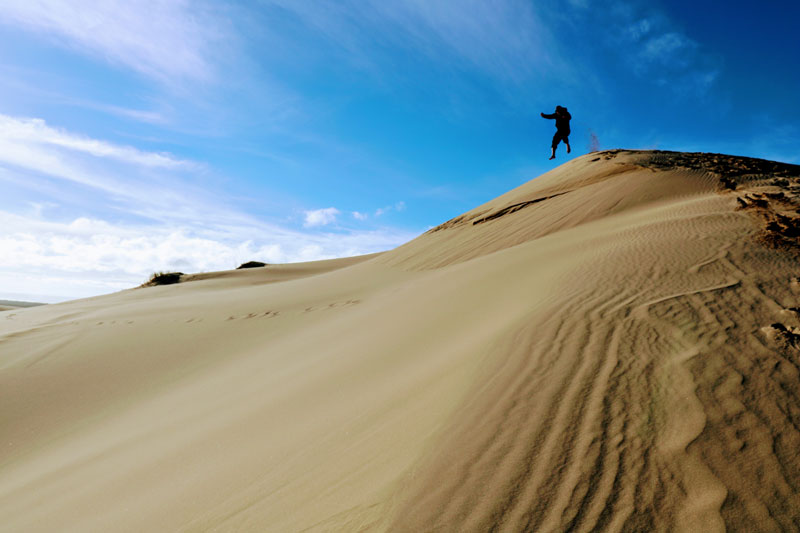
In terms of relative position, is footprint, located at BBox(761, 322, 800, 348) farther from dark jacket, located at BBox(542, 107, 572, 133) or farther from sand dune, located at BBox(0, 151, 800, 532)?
dark jacket, located at BBox(542, 107, 572, 133)

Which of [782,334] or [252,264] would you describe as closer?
[782,334]

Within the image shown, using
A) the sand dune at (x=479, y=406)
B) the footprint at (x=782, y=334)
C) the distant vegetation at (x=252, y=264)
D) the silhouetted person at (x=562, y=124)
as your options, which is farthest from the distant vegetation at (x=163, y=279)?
the footprint at (x=782, y=334)

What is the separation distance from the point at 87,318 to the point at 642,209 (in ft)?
31.9

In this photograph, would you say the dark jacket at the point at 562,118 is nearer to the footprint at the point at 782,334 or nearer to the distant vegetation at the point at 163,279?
the footprint at the point at 782,334

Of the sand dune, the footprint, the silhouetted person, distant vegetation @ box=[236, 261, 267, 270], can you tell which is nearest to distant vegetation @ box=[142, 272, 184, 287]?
distant vegetation @ box=[236, 261, 267, 270]

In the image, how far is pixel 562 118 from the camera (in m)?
10.3

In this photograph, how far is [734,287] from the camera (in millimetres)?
3164

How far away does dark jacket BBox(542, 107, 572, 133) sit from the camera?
33.4 feet

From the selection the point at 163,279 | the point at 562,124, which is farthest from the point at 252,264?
the point at 562,124

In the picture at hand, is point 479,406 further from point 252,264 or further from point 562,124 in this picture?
point 252,264

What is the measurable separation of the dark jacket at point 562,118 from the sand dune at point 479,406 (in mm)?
4517

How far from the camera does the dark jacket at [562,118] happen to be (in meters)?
10.2

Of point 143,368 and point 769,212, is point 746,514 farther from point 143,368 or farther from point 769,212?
point 143,368

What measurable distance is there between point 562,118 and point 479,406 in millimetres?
9571
